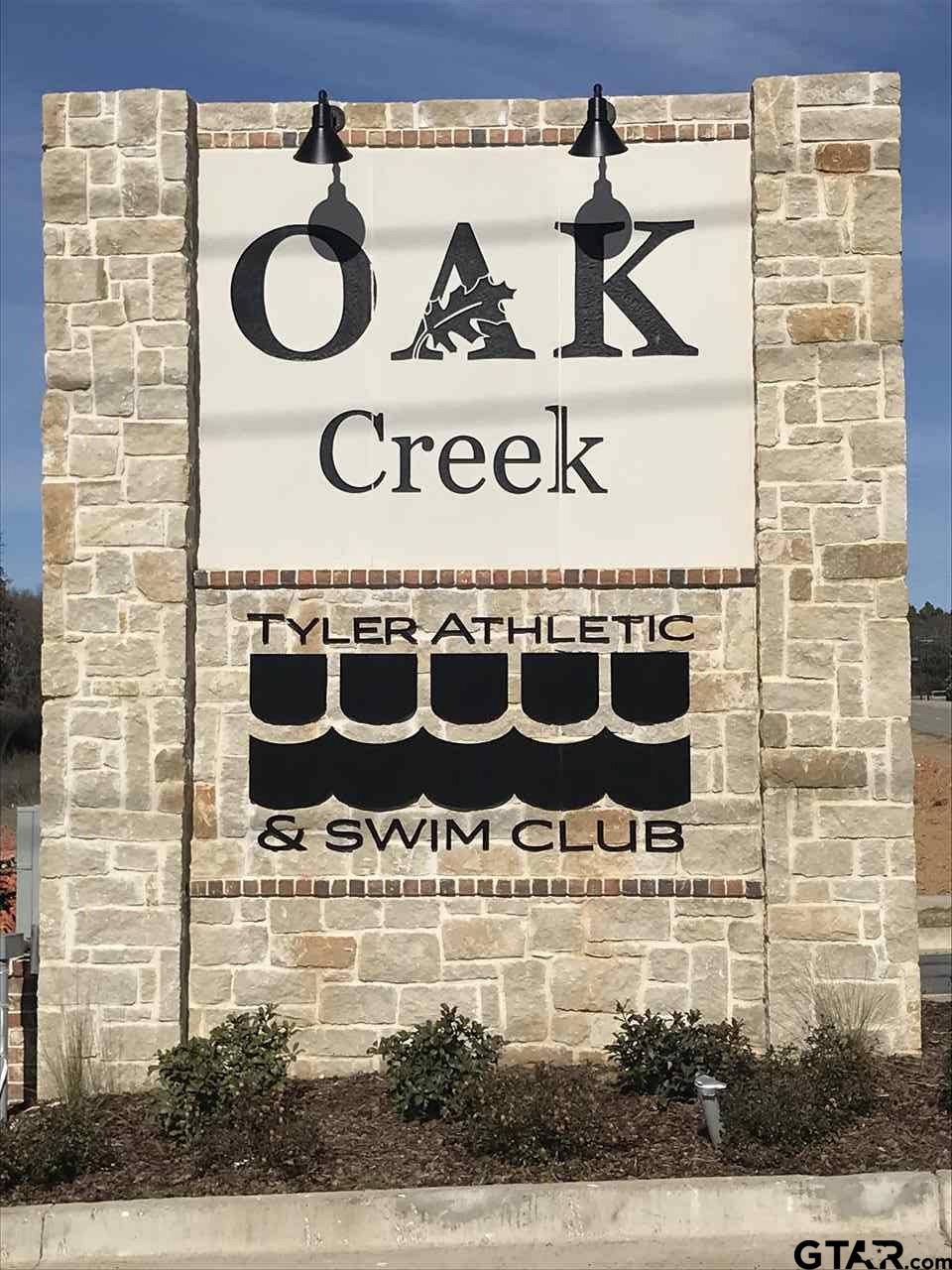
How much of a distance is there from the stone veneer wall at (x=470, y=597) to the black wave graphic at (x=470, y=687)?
720mm

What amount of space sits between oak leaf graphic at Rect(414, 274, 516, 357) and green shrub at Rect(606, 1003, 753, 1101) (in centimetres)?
474

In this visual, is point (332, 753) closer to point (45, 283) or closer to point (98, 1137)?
point (98, 1137)

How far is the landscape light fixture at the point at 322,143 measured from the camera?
31.0 ft

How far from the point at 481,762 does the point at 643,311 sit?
130 inches

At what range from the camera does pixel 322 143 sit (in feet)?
31.1

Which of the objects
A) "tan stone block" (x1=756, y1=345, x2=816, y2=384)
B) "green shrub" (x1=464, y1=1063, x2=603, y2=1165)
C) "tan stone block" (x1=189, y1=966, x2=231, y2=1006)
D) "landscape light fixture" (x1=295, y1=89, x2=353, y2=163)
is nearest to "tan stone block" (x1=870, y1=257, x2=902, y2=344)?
"tan stone block" (x1=756, y1=345, x2=816, y2=384)

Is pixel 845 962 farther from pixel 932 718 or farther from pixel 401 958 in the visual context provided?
pixel 932 718

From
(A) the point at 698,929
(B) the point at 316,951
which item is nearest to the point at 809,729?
(A) the point at 698,929

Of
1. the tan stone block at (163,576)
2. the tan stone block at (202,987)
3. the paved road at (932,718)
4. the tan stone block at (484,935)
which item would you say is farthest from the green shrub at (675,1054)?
the paved road at (932,718)

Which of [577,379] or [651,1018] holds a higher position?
[577,379]

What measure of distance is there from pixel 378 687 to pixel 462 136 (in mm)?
3868

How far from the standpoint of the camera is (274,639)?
A: 374 inches

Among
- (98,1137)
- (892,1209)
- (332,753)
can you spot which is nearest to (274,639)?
(332,753)

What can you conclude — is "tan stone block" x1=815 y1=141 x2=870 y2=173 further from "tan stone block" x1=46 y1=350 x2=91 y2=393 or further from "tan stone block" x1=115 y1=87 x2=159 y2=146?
"tan stone block" x1=46 y1=350 x2=91 y2=393
